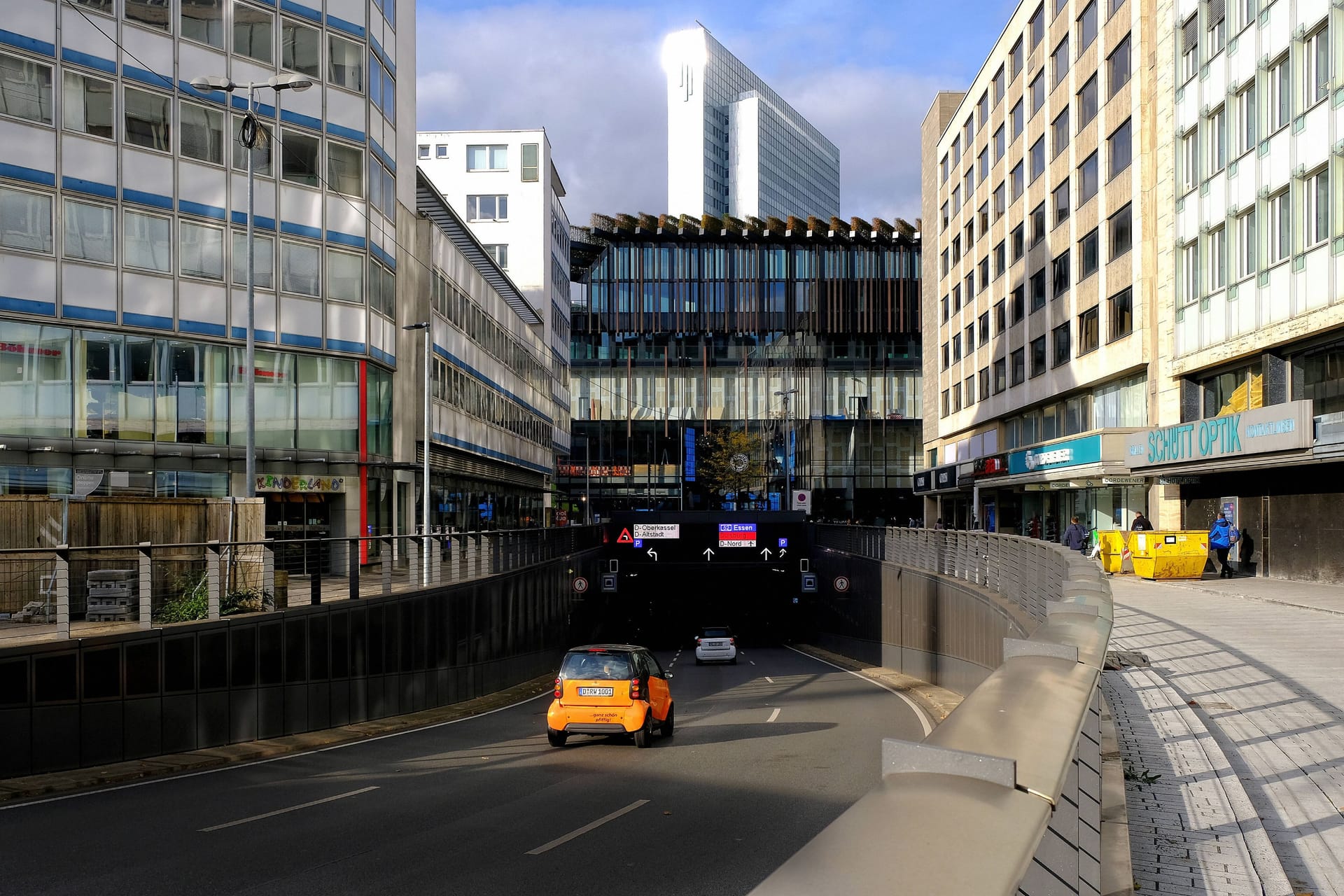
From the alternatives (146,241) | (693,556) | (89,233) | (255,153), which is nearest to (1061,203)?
(693,556)

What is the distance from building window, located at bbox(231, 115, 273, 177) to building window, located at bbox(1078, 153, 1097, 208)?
30378 millimetres

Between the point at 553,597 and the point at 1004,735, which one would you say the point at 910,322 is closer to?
the point at 553,597

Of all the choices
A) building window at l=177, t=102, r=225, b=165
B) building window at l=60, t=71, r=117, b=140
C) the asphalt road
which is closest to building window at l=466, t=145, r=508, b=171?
building window at l=177, t=102, r=225, b=165

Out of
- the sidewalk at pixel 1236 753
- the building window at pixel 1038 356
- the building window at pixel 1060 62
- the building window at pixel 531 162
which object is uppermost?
the building window at pixel 531 162

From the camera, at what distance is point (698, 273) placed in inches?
3802

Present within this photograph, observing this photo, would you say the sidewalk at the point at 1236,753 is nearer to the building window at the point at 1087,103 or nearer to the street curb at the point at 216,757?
the street curb at the point at 216,757

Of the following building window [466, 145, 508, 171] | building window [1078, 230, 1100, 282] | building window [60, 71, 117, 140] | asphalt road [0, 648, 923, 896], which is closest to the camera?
asphalt road [0, 648, 923, 896]

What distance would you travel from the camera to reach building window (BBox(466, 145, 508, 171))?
263 ft

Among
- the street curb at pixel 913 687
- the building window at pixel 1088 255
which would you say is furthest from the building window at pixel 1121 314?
the street curb at pixel 913 687

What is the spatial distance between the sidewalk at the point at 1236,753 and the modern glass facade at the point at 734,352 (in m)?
77.4

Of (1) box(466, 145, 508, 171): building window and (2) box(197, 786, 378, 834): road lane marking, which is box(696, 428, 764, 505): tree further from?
(2) box(197, 786, 378, 834): road lane marking

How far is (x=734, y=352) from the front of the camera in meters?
97.6

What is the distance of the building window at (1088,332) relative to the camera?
4494 cm

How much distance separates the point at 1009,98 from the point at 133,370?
143 feet
